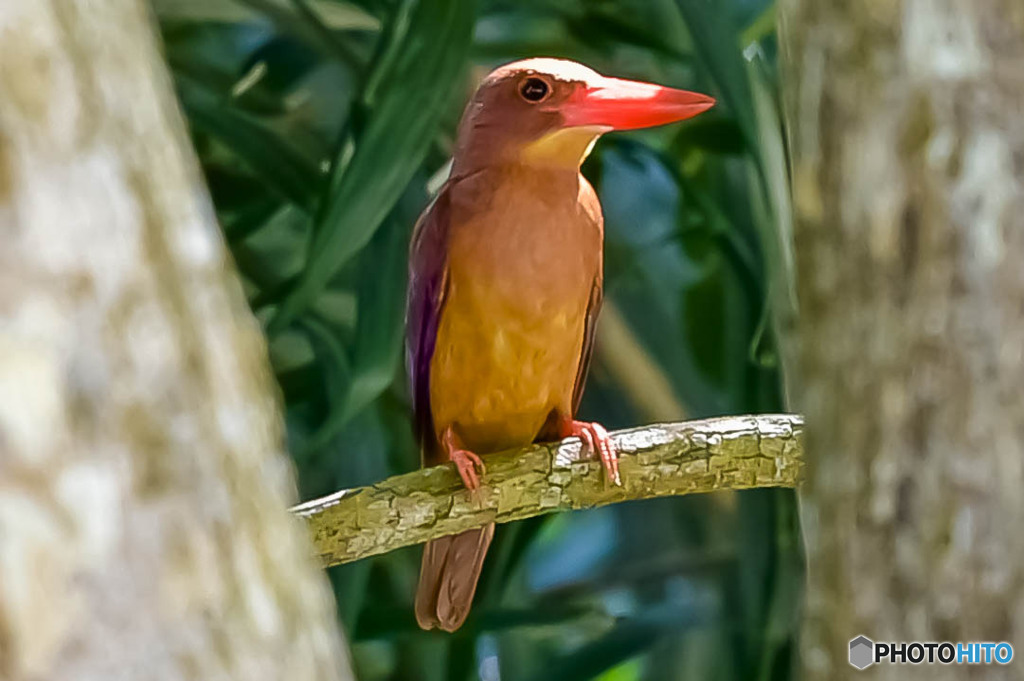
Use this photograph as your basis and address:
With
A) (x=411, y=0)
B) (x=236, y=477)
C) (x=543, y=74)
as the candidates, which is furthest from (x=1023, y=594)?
(x=411, y=0)

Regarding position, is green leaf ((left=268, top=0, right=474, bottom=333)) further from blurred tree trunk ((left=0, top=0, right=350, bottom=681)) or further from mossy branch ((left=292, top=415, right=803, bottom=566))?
blurred tree trunk ((left=0, top=0, right=350, bottom=681))

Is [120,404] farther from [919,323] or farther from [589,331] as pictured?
[589,331]

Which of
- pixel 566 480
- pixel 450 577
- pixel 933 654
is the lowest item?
pixel 450 577

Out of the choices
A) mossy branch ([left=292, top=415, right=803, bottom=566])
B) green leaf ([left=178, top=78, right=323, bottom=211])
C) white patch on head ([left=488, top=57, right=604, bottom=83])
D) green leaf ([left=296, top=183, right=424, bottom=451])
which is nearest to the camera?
mossy branch ([left=292, top=415, right=803, bottom=566])

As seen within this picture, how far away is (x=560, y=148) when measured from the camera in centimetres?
132

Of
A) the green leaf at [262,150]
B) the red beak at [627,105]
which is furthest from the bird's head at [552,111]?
the green leaf at [262,150]

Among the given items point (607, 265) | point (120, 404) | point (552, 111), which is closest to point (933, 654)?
point (120, 404)

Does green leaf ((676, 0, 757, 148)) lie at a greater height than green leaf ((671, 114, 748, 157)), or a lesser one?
greater

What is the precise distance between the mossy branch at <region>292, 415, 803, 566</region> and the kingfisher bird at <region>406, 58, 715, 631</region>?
25mm

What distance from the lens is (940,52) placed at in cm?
30

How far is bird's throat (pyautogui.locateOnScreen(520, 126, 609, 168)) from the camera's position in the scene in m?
1.30

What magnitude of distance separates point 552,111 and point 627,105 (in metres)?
0.09

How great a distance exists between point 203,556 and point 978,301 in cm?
20

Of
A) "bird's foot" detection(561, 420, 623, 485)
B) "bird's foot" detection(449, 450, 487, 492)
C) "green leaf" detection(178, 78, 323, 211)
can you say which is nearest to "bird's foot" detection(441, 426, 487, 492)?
"bird's foot" detection(449, 450, 487, 492)
